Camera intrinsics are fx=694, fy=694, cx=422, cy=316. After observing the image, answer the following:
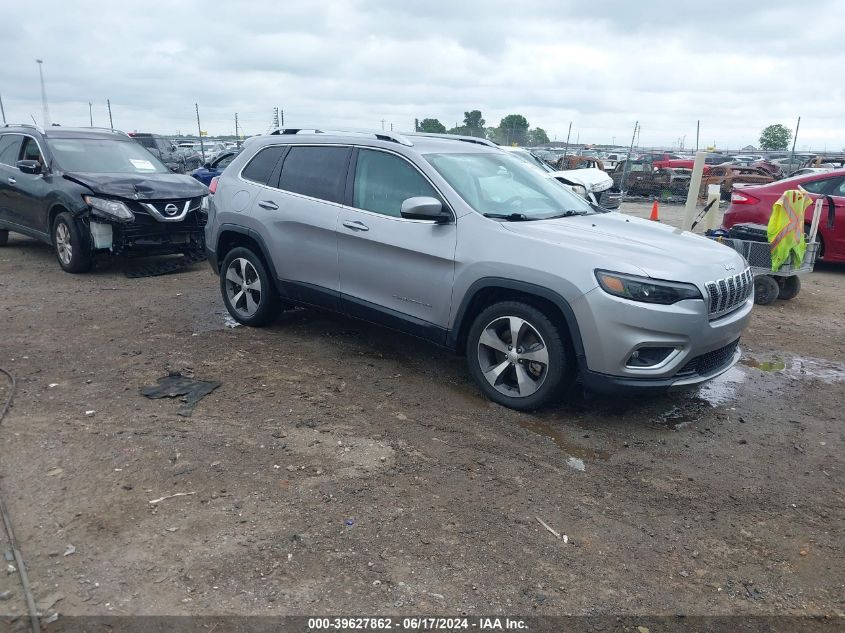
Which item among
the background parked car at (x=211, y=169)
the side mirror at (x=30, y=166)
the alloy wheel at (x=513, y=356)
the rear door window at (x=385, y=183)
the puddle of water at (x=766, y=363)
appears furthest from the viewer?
the background parked car at (x=211, y=169)

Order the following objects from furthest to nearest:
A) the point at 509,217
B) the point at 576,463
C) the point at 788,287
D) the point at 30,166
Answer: the point at 30,166 → the point at 788,287 → the point at 509,217 → the point at 576,463

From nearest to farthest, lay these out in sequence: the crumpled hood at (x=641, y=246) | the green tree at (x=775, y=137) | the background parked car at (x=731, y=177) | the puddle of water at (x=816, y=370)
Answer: the crumpled hood at (x=641, y=246) < the puddle of water at (x=816, y=370) < the background parked car at (x=731, y=177) < the green tree at (x=775, y=137)

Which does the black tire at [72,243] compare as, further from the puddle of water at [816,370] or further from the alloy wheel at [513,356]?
→ the puddle of water at [816,370]

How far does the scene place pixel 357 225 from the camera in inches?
209

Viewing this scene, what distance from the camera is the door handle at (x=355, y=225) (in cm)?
525

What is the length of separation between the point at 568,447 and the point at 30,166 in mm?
7859

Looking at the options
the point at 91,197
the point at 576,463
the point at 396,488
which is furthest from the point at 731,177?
the point at 396,488

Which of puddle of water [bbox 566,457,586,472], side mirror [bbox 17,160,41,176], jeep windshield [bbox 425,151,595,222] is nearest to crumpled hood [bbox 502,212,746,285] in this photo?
jeep windshield [bbox 425,151,595,222]

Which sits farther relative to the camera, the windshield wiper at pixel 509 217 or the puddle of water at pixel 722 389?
the puddle of water at pixel 722 389

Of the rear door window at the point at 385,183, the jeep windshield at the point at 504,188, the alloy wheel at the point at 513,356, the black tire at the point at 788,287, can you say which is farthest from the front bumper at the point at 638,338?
the black tire at the point at 788,287

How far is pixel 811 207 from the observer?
9.57 meters

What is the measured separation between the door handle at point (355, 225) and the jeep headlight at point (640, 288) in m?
1.88

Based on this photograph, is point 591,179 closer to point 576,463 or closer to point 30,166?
point 30,166

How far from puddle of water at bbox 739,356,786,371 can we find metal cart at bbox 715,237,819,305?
1.96m
